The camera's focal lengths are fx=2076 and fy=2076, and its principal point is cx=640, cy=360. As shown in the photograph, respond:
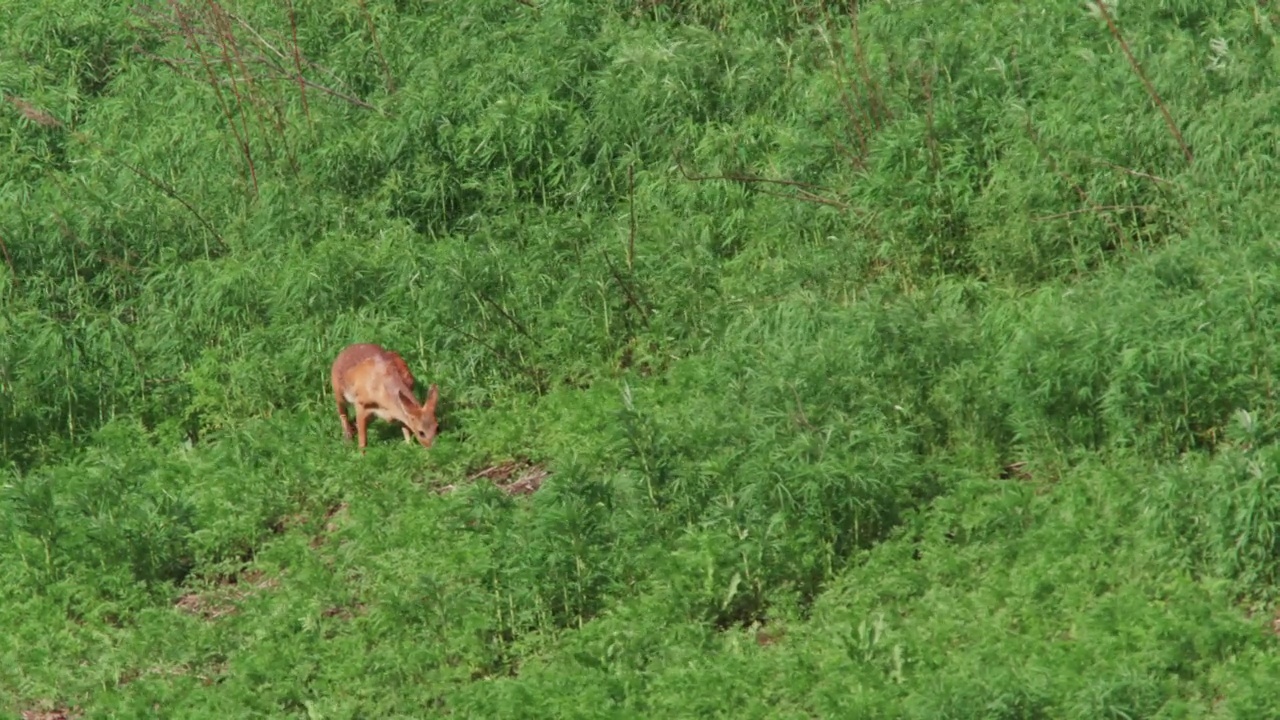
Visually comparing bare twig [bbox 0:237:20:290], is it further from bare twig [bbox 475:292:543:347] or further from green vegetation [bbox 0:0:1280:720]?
bare twig [bbox 475:292:543:347]

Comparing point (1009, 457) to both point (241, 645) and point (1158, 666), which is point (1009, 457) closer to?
point (1158, 666)

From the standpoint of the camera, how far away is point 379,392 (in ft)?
40.4

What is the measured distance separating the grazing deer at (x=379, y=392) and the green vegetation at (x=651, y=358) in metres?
0.21

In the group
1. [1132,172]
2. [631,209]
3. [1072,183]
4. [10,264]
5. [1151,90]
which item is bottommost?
[10,264]

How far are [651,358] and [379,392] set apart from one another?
65.1 inches

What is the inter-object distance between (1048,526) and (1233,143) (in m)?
3.10

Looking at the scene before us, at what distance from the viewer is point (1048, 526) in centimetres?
→ 984

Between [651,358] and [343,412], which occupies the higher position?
[651,358]

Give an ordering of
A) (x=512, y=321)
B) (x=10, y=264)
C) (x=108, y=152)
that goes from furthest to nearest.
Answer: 1. (x=108, y=152)
2. (x=10, y=264)
3. (x=512, y=321)

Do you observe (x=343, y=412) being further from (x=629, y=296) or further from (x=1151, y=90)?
(x=1151, y=90)

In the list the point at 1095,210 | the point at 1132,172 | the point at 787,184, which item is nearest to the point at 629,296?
the point at 787,184

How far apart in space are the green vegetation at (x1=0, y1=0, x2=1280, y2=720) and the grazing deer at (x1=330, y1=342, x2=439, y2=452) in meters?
0.21

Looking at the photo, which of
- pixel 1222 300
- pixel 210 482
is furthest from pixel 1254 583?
pixel 210 482

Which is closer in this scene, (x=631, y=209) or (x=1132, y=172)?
(x=1132, y=172)
